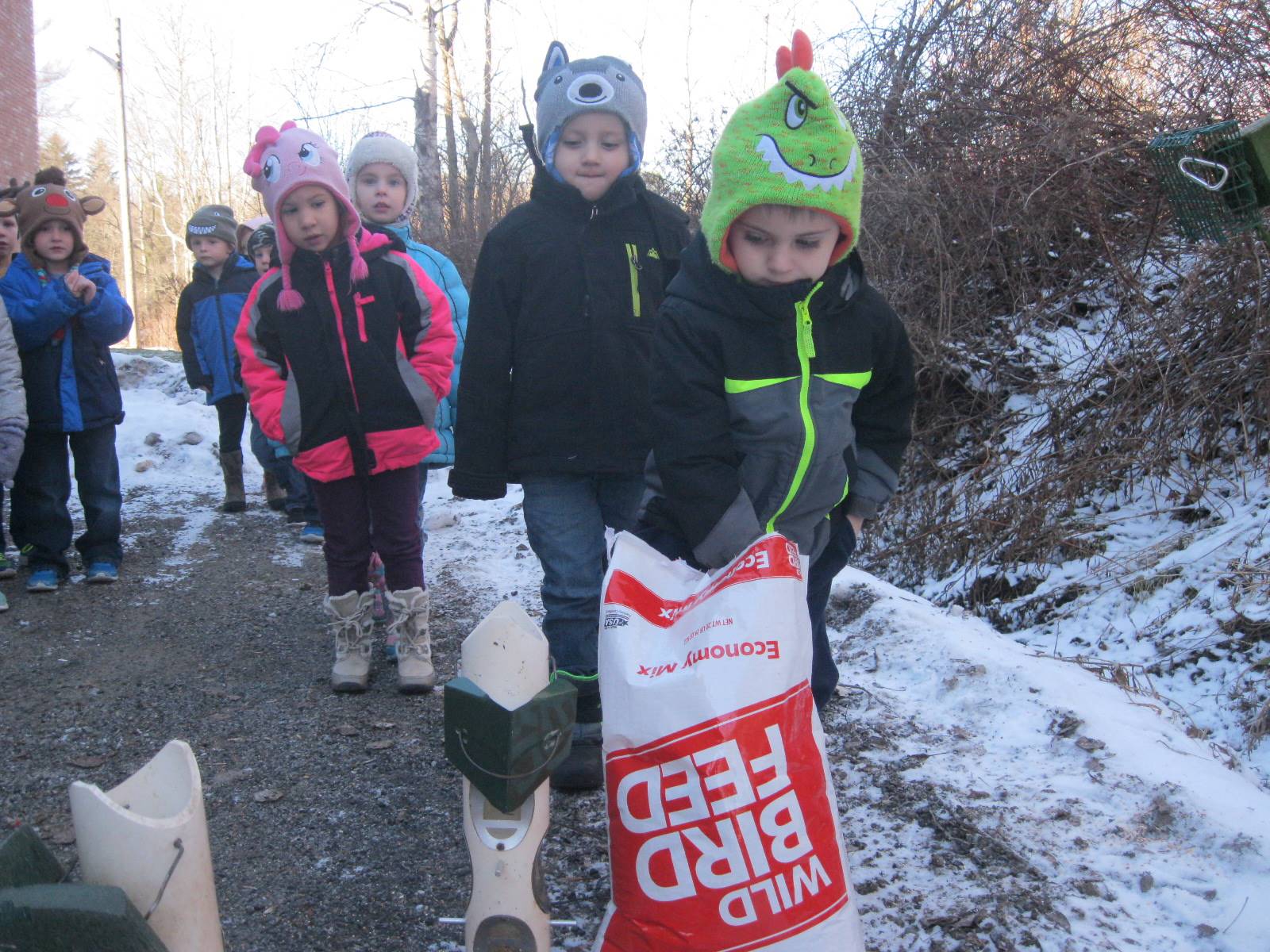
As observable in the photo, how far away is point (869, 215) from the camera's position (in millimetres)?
6035

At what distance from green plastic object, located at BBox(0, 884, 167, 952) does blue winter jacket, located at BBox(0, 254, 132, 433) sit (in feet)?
13.3

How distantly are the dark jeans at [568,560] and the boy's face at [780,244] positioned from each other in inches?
33.3

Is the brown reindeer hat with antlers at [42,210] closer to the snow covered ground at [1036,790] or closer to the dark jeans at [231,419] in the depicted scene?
the dark jeans at [231,419]

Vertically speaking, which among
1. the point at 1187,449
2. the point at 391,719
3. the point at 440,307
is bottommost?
the point at 391,719

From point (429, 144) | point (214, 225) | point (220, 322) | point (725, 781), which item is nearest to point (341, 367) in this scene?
point (725, 781)

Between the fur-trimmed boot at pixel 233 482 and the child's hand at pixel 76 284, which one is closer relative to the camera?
the child's hand at pixel 76 284

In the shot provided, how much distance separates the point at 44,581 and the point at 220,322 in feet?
7.90

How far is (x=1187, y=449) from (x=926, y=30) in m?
3.52

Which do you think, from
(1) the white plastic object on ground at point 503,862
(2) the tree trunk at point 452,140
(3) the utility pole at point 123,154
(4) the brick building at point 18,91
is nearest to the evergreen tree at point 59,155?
(3) the utility pole at point 123,154

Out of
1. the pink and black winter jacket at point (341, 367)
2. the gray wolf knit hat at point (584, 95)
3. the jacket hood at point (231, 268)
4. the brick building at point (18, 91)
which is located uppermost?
the brick building at point (18, 91)

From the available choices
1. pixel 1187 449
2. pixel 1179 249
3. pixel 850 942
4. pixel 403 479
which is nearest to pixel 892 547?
pixel 1187 449

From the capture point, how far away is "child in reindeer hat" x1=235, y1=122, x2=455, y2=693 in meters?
3.33

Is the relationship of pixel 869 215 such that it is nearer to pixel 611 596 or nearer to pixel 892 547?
pixel 892 547

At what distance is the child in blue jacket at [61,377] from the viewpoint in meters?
4.65
